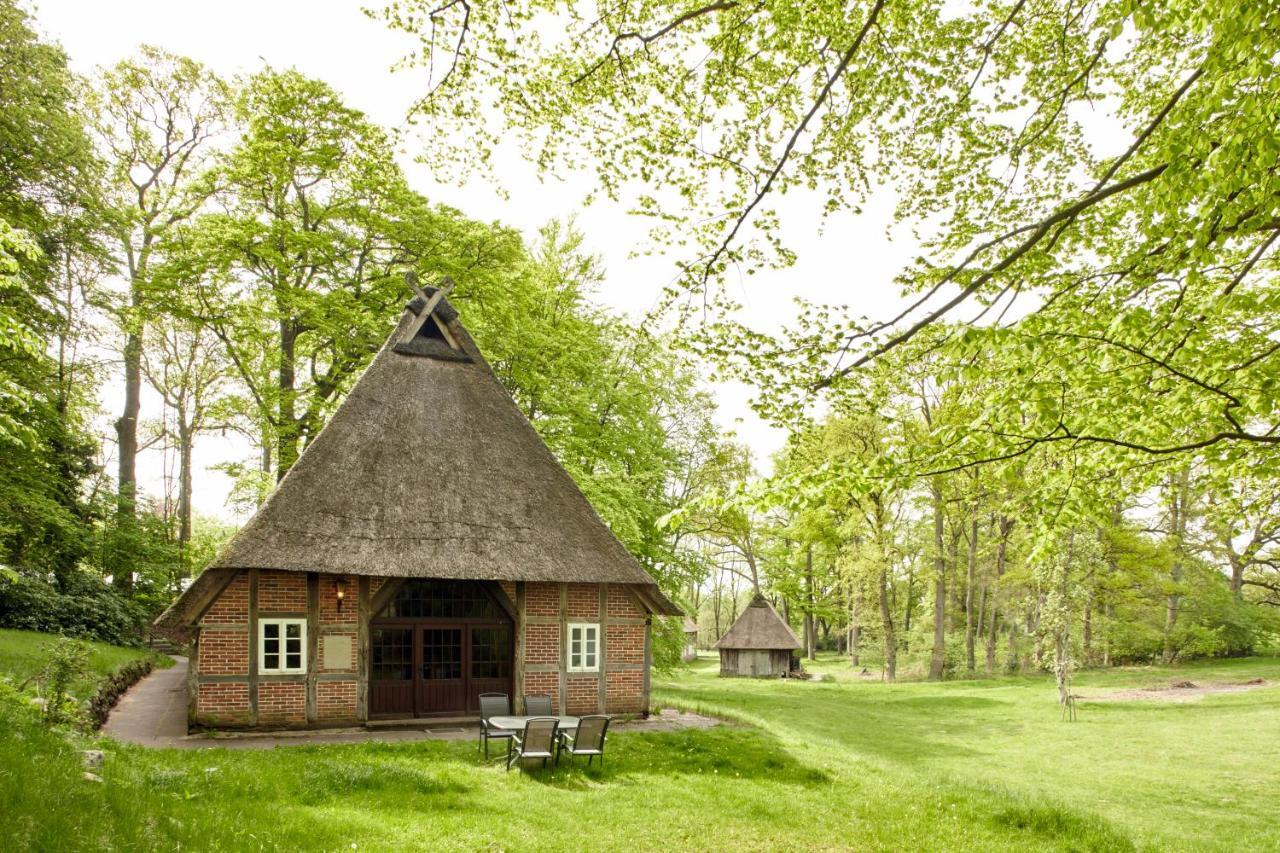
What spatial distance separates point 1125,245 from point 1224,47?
3383mm

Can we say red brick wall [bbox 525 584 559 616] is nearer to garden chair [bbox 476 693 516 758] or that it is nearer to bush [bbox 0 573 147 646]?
garden chair [bbox 476 693 516 758]

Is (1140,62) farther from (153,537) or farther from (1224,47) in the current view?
(153,537)

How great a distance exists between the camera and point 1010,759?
15016mm

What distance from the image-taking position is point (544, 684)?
1466 centimetres

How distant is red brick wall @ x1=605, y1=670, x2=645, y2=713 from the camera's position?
15.2 m

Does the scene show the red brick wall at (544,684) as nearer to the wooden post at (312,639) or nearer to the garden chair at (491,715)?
the garden chair at (491,715)

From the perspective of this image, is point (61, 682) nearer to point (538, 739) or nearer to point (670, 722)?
point (538, 739)

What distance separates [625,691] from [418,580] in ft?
15.5

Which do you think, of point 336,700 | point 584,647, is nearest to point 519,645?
point 584,647

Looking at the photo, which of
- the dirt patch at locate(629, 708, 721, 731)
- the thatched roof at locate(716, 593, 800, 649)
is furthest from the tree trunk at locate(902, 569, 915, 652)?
the dirt patch at locate(629, 708, 721, 731)

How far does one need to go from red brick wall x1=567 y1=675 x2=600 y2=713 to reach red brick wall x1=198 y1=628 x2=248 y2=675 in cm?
583

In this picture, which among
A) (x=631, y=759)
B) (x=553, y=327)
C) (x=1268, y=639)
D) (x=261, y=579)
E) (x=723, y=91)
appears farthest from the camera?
(x=1268, y=639)

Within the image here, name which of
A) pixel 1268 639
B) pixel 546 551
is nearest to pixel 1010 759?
pixel 546 551

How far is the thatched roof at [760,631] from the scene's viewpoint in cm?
3350
